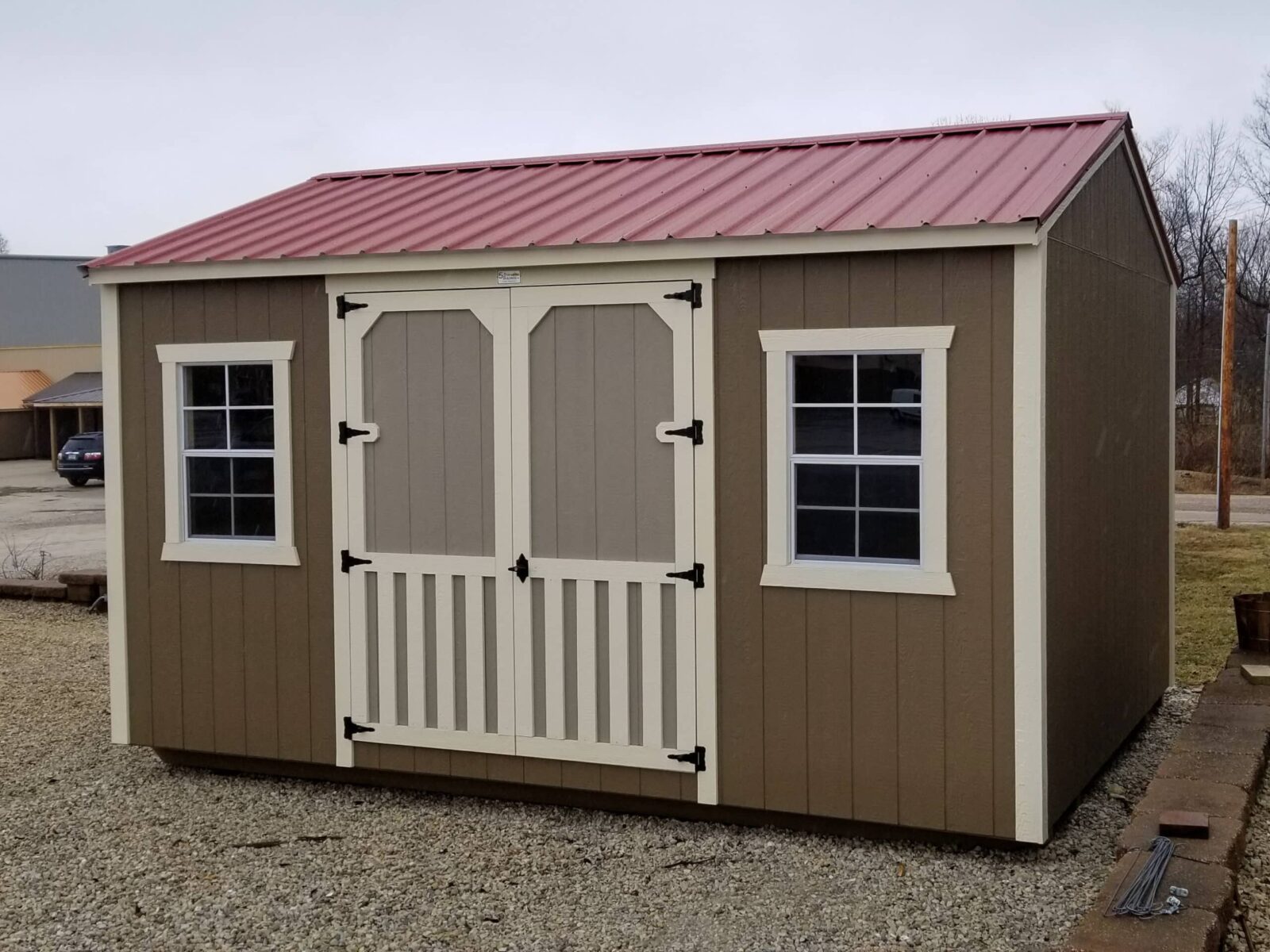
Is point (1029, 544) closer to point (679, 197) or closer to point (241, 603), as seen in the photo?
point (679, 197)

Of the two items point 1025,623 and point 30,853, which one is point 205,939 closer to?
point 30,853

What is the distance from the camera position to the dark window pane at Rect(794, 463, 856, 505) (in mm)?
5734

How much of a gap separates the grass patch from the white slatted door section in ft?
15.7

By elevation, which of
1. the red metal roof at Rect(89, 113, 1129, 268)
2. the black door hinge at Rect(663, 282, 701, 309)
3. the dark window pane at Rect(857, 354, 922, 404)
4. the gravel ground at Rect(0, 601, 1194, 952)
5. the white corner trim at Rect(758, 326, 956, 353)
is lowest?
the gravel ground at Rect(0, 601, 1194, 952)

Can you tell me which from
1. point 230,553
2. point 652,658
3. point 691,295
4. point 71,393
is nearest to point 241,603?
point 230,553

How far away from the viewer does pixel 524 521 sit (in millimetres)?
6238

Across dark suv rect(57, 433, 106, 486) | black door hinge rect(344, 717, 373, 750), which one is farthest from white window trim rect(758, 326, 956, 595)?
dark suv rect(57, 433, 106, 486)

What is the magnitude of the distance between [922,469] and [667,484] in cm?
107

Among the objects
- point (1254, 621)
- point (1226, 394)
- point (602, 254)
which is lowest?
point (1254, 621)

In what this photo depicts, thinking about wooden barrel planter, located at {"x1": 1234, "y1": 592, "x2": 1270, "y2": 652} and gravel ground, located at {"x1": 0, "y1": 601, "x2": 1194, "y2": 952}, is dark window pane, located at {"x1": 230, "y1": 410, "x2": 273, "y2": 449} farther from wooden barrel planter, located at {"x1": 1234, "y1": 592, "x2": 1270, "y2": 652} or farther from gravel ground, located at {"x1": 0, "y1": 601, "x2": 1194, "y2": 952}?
wooden barrel planter, located at {"x1": 1234, "y1": 592, "x2": 1270, "y2": 652}

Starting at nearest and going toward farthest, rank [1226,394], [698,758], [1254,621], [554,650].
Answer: [698,758] < [554,650] < [1254,621] < [1226,394]

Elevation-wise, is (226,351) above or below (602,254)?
below

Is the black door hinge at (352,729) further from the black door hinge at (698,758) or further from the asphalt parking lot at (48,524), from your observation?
the asphalt parking lot at (48,524)

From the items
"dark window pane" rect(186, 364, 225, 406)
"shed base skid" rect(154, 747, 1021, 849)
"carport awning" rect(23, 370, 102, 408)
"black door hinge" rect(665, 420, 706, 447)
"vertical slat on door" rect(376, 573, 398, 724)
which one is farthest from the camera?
"carport awning" rect(23, 370, 102, 408)
